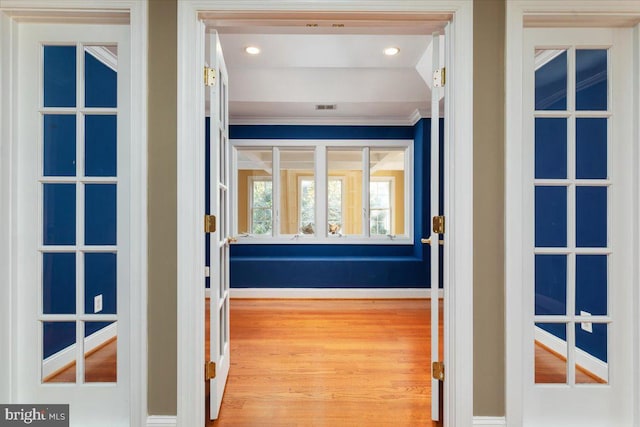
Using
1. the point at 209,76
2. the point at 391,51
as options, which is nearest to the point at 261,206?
the point at 391,51

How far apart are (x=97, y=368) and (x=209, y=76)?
1.59 m

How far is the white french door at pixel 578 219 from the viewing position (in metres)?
1.61

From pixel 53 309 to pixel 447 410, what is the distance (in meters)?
2.02

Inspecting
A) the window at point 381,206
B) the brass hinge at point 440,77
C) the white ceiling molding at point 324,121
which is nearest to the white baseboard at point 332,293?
the window at point 381,206

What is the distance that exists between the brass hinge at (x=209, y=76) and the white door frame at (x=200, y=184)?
90 millimetres

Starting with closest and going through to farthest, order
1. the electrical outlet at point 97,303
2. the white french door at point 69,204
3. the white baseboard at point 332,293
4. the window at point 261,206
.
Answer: the white french door at point 69,204, the electrical outlet at point 97,303, the white baseboard at point 332,293, the window at point 261,206

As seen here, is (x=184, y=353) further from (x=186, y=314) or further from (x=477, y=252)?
(x=477, y=252)

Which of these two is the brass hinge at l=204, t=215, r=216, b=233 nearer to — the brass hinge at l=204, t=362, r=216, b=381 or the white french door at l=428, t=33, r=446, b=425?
the brass hinge at l=204, t=362, r=216, b=381

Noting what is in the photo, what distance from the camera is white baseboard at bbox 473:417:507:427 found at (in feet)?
5.11

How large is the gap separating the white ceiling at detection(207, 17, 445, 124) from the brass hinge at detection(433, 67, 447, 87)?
129cm

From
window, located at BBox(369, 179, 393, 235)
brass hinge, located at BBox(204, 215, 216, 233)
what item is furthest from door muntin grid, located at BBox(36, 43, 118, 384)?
window, located at BBox(369, 179, 393, 235)

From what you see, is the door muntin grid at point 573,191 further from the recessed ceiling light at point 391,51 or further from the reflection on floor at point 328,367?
the recessed ceiling light at point 391,51

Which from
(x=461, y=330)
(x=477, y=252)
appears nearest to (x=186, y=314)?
(x=461, y=330)

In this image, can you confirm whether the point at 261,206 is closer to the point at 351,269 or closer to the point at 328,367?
the point at 351,269
